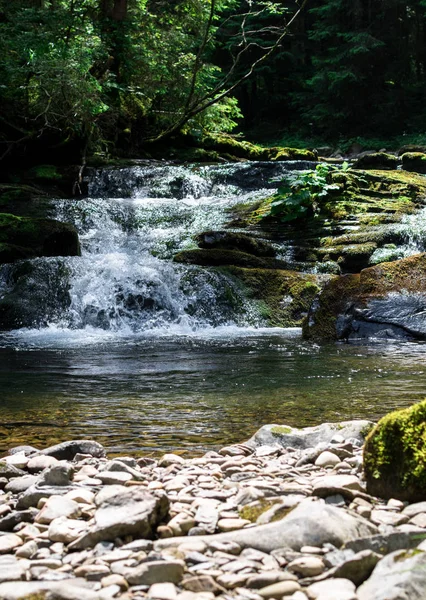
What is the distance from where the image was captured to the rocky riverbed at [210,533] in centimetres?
189

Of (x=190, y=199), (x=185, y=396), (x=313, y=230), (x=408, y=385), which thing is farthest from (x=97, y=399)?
(x=190, y=199)

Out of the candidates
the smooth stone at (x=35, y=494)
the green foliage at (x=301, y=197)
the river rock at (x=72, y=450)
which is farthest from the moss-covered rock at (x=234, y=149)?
the smooth stone at (x=35, y=494)

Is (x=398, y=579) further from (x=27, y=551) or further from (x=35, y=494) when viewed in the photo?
(x=35, y=494)

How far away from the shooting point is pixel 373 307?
28.9ft

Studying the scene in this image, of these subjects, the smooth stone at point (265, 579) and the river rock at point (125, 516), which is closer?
the smooth stone at point (265, 579)

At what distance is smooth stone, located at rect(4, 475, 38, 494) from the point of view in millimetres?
2963

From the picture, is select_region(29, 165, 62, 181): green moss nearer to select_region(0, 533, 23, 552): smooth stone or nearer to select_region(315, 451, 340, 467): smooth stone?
select_region(315, 451, 340, 467): smooth stone

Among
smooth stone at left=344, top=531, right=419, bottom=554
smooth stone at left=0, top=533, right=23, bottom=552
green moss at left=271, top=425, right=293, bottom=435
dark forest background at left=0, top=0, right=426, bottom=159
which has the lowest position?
smooth stone at left=0, top=533, right=23, bottom=552

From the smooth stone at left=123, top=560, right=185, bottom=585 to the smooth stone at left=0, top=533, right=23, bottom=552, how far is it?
512 mm

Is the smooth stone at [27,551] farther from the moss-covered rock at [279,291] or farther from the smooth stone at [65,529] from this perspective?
the moss-covered rock at [279,291]

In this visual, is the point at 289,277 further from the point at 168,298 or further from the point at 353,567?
the point at 353,567

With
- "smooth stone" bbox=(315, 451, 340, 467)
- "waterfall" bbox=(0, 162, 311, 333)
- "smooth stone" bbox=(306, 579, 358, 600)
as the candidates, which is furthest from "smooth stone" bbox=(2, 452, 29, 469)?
"waterfall" bbox=(0, 162, 311, 333)

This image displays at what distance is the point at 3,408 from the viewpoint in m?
5.03

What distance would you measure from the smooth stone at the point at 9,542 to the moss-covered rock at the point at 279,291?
8379 mm
